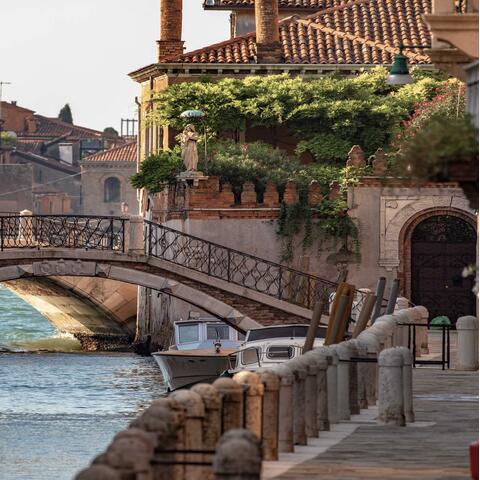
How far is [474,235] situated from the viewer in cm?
4469

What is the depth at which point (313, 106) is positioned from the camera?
47281 mm

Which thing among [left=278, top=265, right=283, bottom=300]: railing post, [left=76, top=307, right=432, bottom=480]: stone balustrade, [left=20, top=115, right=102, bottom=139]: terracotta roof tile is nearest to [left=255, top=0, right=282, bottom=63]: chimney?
[left=278, top=265, right=283, bottom=300]: railing post

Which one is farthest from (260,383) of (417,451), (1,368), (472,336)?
(1,368)

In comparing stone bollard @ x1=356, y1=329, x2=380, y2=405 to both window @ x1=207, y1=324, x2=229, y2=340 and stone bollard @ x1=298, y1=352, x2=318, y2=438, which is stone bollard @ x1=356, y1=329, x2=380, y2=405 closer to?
stone bollard @ x1=298, y1=352, x2=318, y2=438

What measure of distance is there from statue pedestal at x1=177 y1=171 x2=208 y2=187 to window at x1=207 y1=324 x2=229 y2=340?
328 centimetres

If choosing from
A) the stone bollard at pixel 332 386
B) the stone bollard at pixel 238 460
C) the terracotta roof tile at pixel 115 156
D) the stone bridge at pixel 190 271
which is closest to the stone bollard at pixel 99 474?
the stone bollard at pixel 238 460

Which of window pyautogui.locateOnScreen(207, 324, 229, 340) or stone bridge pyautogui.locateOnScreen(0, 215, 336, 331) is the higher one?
stone bridge pyautogui.locateOnScreen(0, 215, 336, 331)

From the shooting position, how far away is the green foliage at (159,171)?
46.1 m

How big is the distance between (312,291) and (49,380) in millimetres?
6614

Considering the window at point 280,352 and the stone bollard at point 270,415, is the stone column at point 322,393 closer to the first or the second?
the stone bollard at point 270,415

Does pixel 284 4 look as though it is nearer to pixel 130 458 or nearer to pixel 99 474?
pixel 130 458

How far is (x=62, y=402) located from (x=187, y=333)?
9.56 ft

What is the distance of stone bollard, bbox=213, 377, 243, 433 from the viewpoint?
1603 cm

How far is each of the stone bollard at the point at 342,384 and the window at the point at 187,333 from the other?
20680 mm
